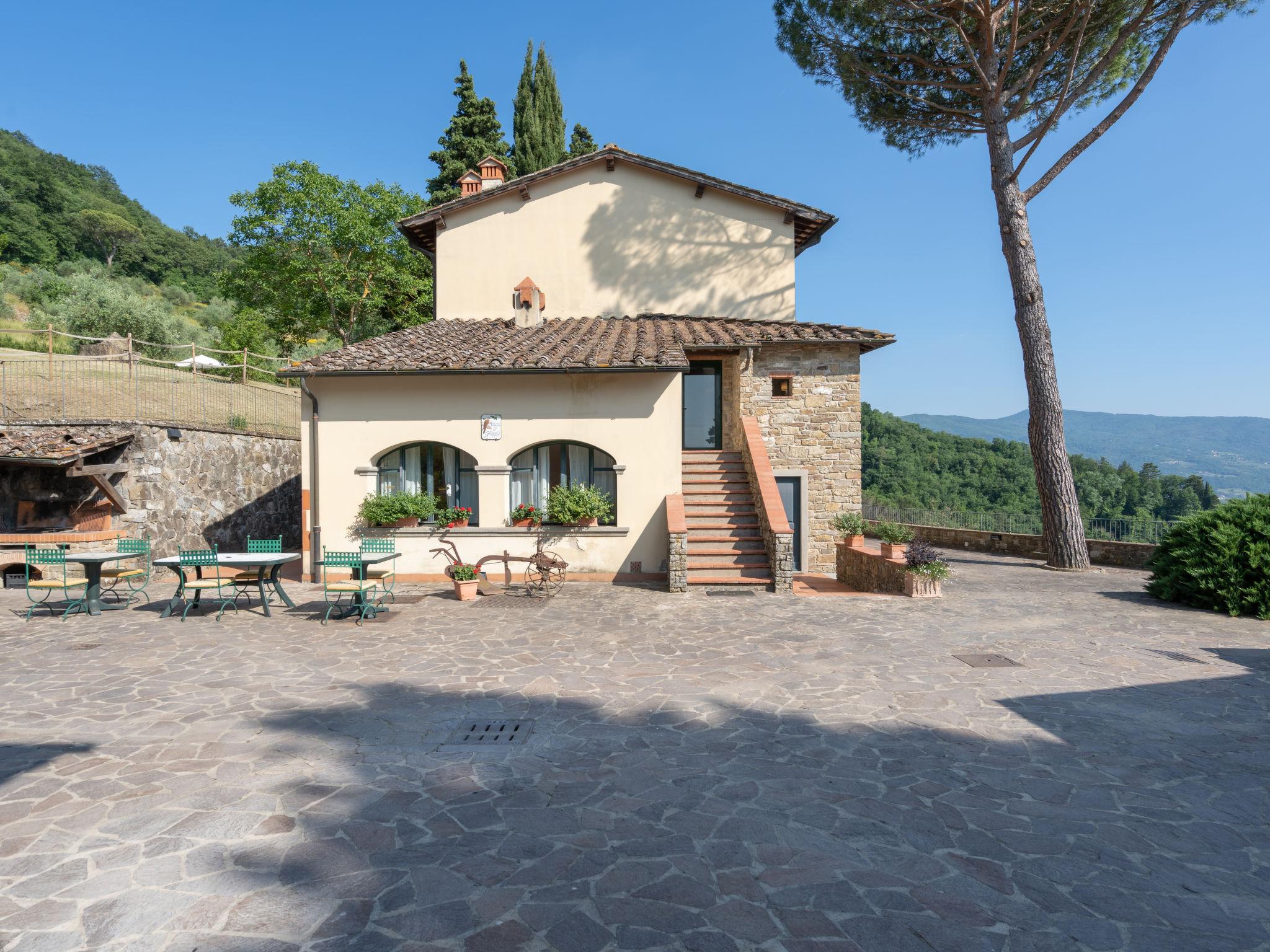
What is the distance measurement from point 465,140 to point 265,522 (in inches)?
833

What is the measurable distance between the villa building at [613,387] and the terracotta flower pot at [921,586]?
2.12 m

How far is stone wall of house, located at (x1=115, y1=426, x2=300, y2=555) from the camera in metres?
→ 14.0

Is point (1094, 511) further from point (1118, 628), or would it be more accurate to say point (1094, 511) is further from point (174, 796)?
point (174, 796)

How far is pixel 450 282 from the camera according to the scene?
16625mm

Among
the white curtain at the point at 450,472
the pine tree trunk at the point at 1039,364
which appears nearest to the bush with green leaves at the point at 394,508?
the white curtain at the point at 450,472

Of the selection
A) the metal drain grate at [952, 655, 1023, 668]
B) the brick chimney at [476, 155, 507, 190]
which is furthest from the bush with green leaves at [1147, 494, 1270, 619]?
the brick chimney at [476, 155, 507, 190]

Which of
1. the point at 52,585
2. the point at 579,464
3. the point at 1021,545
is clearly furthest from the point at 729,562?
the point at 1021,545

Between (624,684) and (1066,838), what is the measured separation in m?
3.79

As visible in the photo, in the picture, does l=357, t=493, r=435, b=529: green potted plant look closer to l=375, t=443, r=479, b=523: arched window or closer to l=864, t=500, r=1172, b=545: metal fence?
l=375, t=443, r=479, b=523: arched window

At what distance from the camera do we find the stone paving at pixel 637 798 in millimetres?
3041

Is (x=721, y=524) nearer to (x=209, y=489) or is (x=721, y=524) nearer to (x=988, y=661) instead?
(x=988, y=661)

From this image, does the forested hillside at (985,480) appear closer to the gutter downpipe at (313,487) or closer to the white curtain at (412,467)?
the white curtain at (412,467)

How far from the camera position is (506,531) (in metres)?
12.7

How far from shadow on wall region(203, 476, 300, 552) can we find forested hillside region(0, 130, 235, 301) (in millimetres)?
52056
